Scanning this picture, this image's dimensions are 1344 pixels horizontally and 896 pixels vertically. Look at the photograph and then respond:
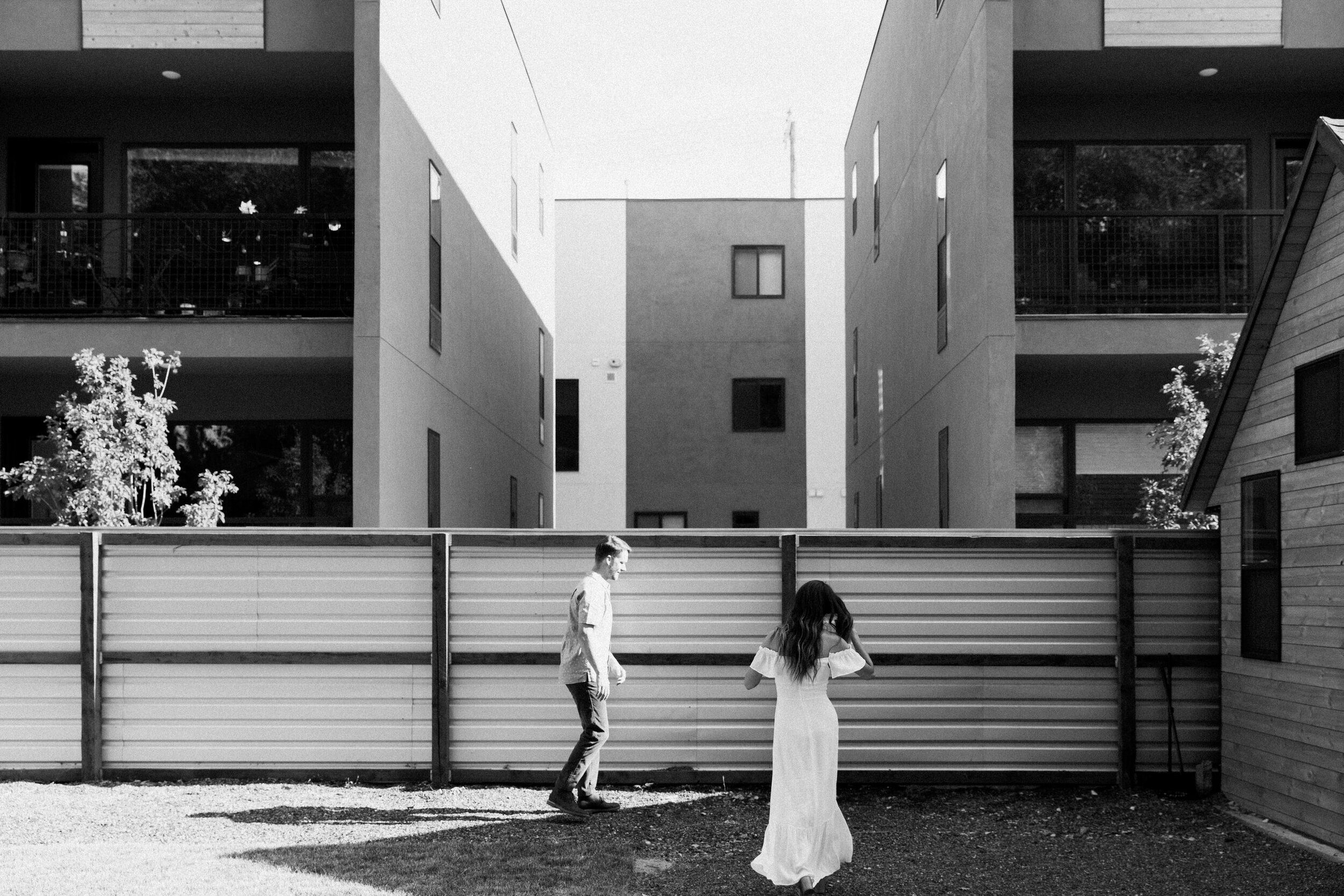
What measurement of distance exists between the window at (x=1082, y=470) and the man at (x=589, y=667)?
767 centimetres

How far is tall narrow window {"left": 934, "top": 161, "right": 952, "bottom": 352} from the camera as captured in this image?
1344 cm

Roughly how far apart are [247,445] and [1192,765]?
35.1 feet

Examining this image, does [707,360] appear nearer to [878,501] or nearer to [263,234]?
[878,501]

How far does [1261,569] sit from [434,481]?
8764 mm

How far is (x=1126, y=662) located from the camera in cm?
859

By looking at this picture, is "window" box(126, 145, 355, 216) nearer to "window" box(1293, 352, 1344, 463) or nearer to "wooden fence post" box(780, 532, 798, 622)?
"wooden fence post" box(780, 532, 798, 622)

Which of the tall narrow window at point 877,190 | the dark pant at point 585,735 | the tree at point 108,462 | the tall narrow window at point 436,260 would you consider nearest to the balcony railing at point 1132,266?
the tall narrow window at point 877,190

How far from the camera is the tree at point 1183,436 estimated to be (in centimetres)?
1112

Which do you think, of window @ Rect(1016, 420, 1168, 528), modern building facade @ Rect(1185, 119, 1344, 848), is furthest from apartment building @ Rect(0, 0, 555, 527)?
modern building facade @ Rect(1185, 119, 1344, 848)

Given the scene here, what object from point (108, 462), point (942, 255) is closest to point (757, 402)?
point (942, 255)

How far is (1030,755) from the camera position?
862 centimetres

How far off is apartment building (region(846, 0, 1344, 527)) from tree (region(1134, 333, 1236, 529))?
0.81m

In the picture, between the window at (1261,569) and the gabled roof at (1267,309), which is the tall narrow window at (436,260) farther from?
the window at (1261,569)

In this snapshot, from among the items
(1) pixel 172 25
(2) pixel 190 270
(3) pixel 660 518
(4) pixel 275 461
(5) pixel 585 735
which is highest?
(1) pixel 172 25
